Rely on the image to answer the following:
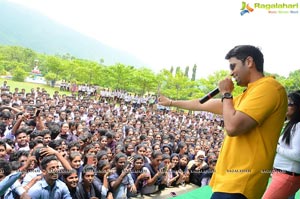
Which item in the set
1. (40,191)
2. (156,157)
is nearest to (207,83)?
(156,157)

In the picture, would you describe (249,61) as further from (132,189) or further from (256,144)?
(132,189)

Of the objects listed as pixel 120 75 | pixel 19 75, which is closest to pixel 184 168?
pixel 120 75

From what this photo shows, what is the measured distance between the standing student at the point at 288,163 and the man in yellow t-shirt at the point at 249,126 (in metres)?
0.82

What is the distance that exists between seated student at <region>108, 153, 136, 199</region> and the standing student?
1938mm

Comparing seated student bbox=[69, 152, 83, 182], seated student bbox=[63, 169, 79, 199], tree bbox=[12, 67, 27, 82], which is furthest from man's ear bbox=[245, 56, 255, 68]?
tree bbox=[12, 67, 27, 82]

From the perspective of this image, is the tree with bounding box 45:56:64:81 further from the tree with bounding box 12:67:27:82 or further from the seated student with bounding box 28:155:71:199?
the seated student with bounding box 28:155:71:199

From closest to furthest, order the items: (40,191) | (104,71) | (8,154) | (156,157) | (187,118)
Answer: (40,191) → (8,154) → (156,157) → (187,118) → (104,71)

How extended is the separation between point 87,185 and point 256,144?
2466 millimetres

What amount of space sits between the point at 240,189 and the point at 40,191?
2.06 metres

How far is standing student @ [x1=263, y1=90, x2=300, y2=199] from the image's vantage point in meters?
2.20

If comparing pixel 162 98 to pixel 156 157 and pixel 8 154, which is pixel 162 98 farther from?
pixel 156 157

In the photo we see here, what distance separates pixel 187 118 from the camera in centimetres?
1597

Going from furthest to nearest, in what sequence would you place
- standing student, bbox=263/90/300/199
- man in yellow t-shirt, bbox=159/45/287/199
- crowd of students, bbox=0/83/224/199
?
1. crowd of students, bbox=0/83/224/199
2. standing student, bbox=263/90/300/199
3. man in yellow t-shirt, bbox=159/45/287/199

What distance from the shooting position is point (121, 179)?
147 inches
